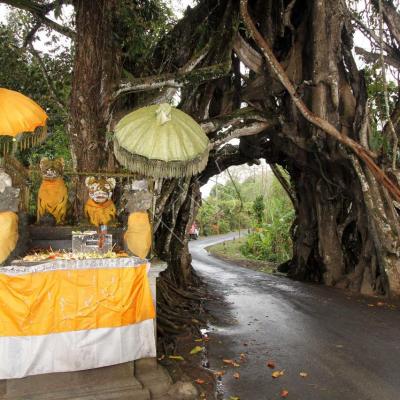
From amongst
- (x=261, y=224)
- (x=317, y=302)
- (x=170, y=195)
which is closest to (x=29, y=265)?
(x=170, y=195)

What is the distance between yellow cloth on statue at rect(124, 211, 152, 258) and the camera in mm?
3873

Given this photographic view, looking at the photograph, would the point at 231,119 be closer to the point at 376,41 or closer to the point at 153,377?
the point at 376,41

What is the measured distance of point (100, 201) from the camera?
4.27 metres

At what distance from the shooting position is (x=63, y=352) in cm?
320

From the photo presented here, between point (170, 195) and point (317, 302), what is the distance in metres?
3.12

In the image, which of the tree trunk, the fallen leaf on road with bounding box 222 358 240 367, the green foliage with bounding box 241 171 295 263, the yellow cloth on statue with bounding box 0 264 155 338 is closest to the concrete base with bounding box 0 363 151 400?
the yellow cloth on statue with bounding box 0 264 155 338

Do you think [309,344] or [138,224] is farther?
[309,344]

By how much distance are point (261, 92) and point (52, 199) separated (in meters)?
4.76

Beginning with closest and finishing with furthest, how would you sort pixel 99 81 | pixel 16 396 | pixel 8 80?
pixel 16 396
pixel 99 81
pixel 8 80

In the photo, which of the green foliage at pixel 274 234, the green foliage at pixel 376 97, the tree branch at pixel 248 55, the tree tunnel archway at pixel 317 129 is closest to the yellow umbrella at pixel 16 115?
the tree tunnel archway at pixel 317 129

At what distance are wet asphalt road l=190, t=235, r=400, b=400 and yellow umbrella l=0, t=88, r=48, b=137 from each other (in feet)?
9.66

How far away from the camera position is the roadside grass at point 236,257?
14298 millimetres

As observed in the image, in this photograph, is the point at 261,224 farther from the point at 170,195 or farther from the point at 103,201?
the point at 103,201

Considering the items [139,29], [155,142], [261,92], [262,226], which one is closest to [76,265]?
[155,142]
